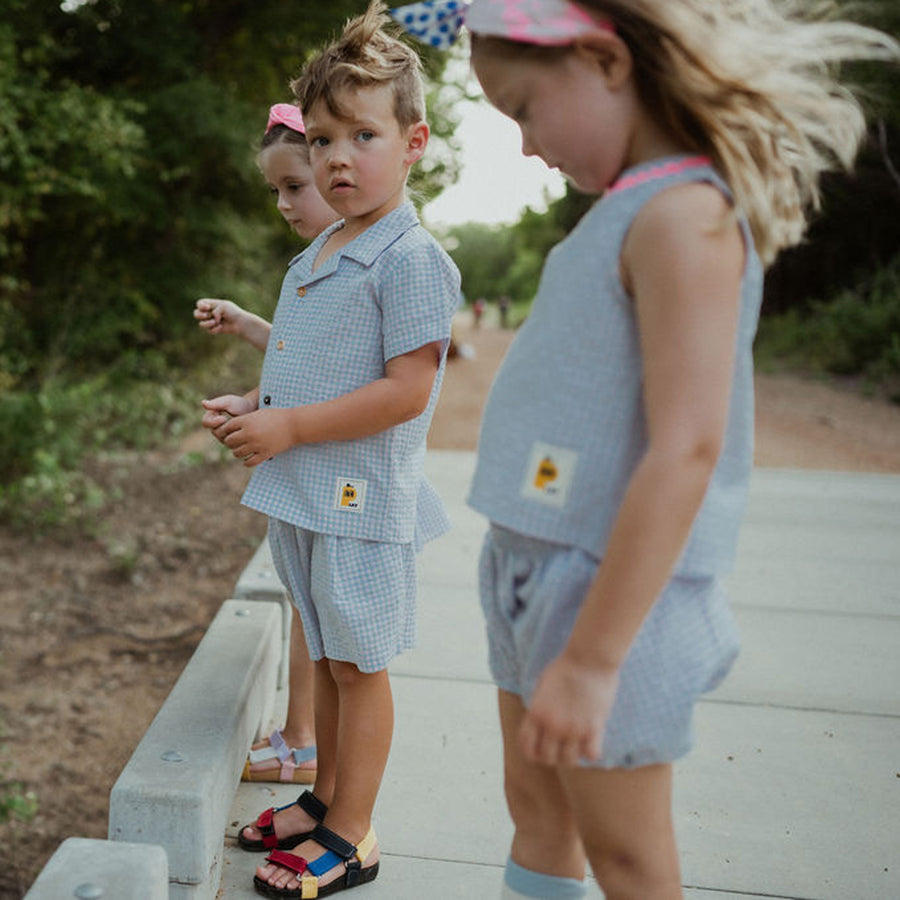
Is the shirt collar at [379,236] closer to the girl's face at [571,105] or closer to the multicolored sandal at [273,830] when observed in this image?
the girl's face at [571,105]

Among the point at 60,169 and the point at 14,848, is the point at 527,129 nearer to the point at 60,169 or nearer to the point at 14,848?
the point at 14,848

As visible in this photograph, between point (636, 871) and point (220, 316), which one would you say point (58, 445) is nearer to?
point (220, 316)

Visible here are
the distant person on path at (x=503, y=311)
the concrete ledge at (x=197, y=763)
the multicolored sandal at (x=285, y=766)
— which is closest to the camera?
the concrete ledge at (x=197, y=763)

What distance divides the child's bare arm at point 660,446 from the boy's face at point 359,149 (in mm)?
816

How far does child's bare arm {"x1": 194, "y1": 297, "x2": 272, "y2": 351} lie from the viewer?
2.15m

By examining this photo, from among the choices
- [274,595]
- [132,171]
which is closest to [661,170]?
[274,595]

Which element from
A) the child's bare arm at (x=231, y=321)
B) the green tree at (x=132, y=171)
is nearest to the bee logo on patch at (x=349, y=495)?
the child's bare arm at (x=231, y=321)

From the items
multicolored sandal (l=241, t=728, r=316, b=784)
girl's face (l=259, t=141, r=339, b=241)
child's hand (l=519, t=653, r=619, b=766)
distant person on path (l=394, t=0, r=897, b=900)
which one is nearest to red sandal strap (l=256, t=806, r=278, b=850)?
multicolored sandal (l=241, t=728, r=316, b=784)

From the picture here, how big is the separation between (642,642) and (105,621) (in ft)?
12.4

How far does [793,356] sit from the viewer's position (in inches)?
573

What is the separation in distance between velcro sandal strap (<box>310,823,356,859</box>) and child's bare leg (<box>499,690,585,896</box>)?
1.85 feet

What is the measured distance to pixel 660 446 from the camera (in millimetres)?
1045

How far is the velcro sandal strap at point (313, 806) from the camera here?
2002mm

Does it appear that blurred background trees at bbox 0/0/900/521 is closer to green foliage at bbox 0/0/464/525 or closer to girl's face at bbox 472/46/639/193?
green foliage at bbox 0/0/464/525
